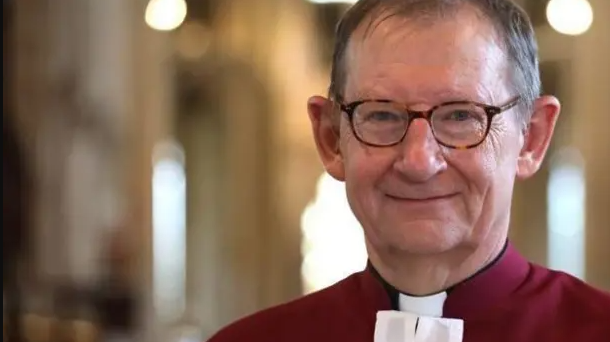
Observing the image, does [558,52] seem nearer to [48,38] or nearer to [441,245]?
[48,38]

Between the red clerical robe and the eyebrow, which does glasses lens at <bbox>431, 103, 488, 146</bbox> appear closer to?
the eyebrow

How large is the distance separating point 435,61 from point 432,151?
0.10 m

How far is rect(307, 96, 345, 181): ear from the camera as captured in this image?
51.5 inches

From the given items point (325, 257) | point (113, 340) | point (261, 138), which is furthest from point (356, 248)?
point (113, 340)

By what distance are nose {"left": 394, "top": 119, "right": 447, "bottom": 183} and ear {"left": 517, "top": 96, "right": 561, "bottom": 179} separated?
0.48ft

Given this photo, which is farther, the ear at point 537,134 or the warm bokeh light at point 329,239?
the warm bokeh light at point 329,239

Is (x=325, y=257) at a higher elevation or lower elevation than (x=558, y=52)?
lower

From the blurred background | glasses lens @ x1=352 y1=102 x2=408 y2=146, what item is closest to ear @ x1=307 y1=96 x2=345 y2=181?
glasses lens @ x1=352 y1=102 x2=408 y2=146

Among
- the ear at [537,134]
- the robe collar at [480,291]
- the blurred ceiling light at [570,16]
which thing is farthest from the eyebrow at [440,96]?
the blurred ceiling light at [570,16]

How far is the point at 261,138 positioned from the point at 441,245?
309 cm

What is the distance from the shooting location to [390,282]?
1279 mm

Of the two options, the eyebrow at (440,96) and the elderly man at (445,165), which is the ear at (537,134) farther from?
the eyebrow at (440,96)

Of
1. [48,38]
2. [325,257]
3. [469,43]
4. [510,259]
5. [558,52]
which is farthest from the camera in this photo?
[325,257]

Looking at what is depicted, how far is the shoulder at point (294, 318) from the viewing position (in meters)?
1.36
